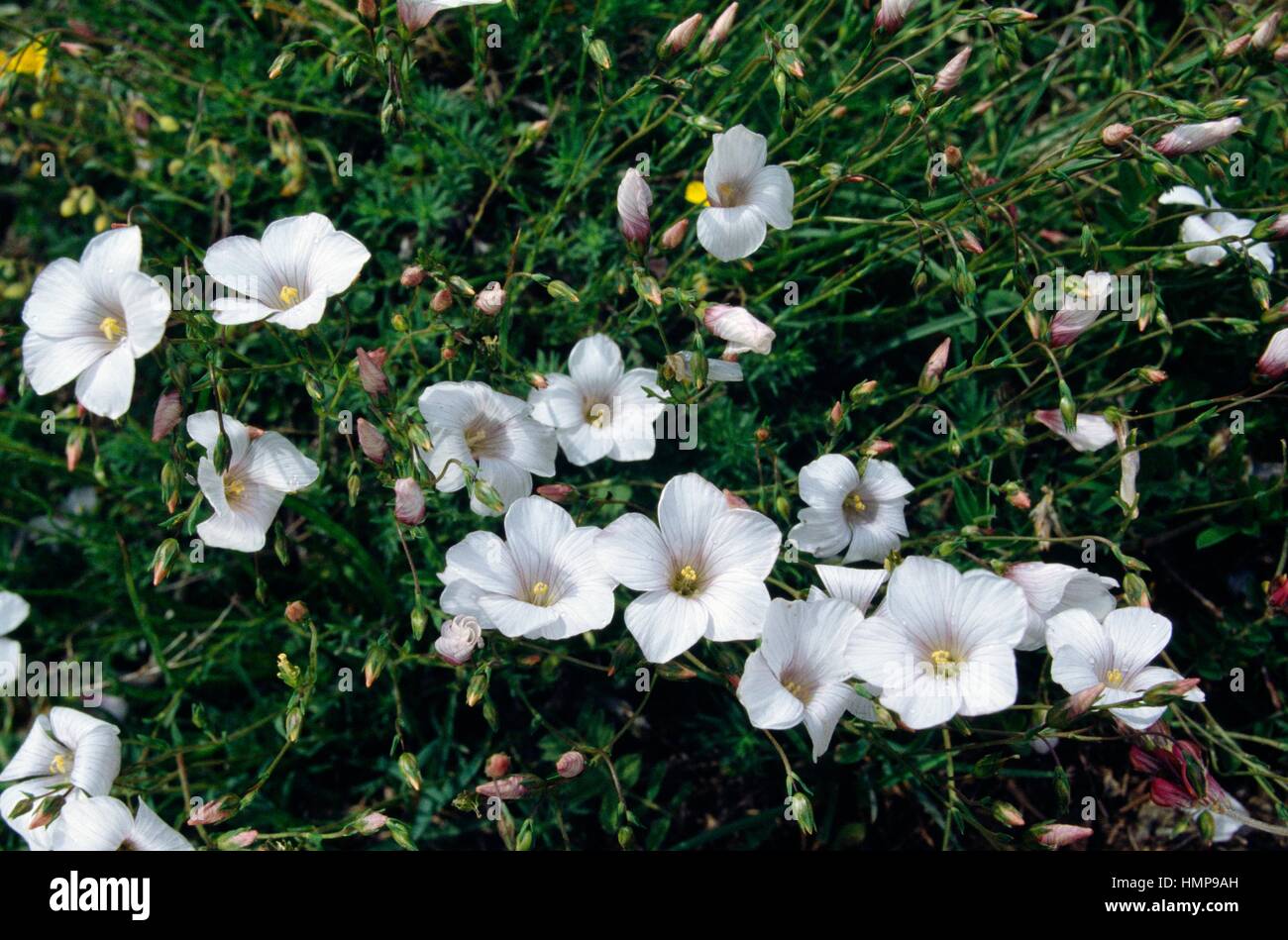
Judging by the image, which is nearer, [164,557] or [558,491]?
[164,557]

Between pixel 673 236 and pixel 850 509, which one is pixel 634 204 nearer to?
pixel 673 236

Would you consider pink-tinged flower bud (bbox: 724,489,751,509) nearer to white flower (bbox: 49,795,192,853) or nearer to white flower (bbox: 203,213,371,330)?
white flower (bbox: 203,213,371,330)

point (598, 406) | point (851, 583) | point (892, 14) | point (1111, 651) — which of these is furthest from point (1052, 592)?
point (892, 14)

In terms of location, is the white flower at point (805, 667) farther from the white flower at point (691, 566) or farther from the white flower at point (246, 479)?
the white flower at point (246, 479)

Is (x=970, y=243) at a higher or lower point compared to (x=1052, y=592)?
higher

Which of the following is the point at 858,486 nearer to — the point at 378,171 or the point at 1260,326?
the point at 1260,326

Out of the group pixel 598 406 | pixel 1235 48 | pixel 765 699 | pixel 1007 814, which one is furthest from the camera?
A: pixel 598 406
